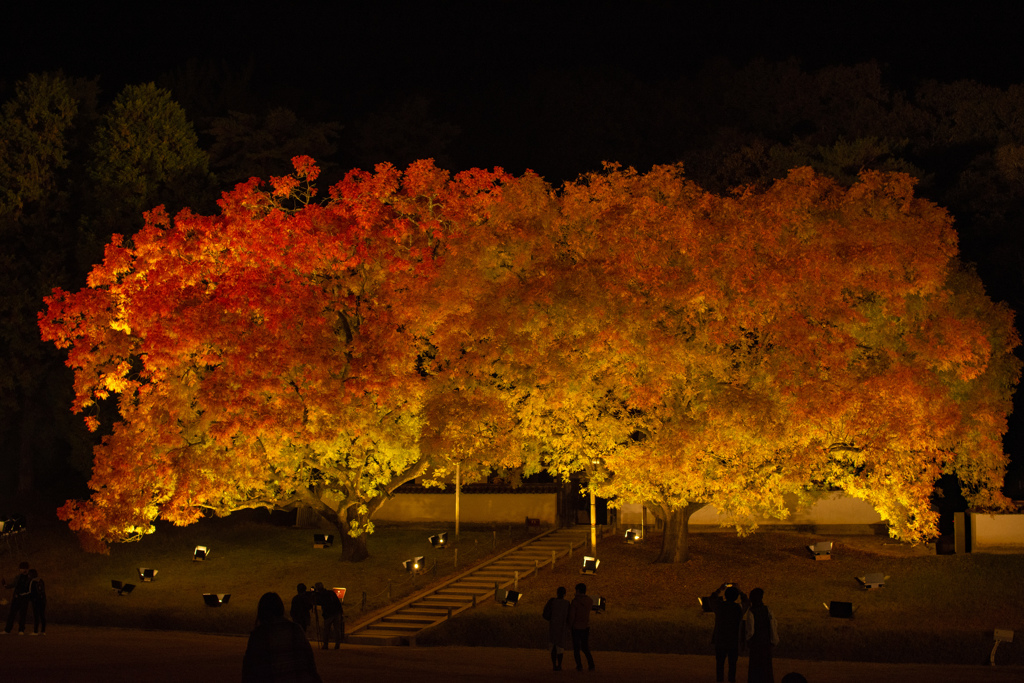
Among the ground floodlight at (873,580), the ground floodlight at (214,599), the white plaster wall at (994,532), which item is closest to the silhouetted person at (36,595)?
the ground floodlight at (214,599)

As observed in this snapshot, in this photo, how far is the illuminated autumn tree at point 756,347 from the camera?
2491 centimetres

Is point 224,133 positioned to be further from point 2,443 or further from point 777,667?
point 777,667

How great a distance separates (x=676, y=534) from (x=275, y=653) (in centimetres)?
2247

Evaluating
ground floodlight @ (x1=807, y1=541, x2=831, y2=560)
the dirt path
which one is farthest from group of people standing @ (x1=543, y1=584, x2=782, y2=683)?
ground floodlight @ (x1=807, y1=541, x2=831, y2=560)

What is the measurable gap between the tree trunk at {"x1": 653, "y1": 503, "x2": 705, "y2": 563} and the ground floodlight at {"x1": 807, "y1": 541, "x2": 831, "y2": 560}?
347 centimetres

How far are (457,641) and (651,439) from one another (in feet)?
25.3

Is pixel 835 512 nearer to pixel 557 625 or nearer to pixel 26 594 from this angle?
pixel 557 625

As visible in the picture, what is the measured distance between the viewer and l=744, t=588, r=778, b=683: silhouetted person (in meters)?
13.4

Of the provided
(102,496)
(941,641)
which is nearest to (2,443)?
(102,496)

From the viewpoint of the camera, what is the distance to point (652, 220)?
26344mm

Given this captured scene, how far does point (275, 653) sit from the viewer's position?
27.3 ft

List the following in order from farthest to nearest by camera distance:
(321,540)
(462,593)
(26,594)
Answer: (321,540), (462,593), (26,594)

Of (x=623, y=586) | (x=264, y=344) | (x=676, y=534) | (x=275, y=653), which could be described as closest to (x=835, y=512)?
(x=676, y=534)

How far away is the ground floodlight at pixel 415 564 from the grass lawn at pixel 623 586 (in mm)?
344
